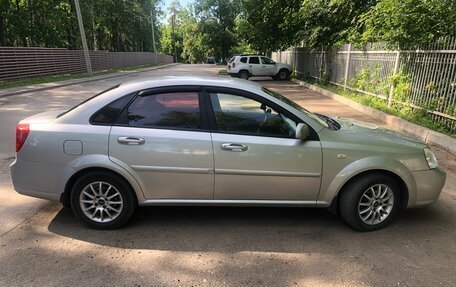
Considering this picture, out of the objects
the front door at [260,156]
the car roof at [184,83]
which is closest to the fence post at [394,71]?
the car roof at [184,83]

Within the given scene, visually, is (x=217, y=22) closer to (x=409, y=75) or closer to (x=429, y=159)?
(x=409, y=75)

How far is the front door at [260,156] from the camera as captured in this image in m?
3.71

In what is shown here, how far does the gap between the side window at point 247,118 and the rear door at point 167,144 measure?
198mm

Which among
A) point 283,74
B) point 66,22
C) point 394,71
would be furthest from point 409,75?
point 66,22

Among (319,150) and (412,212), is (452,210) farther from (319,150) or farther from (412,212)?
(319,150)

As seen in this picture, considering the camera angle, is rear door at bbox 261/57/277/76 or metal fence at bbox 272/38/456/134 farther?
rear door at bbox 261/57/277/76

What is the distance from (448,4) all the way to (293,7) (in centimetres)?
1701

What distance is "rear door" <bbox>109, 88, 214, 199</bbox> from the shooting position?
370 centimetres

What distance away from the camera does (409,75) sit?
10.2 metres

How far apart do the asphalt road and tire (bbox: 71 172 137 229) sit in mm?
132

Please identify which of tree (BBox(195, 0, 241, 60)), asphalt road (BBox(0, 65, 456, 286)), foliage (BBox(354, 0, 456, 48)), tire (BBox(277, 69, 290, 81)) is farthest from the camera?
tree (BBox(195, 0, 241, 60))

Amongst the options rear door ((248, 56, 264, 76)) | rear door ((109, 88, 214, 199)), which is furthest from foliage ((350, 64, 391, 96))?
rear door ((248, 56, 264, 76))

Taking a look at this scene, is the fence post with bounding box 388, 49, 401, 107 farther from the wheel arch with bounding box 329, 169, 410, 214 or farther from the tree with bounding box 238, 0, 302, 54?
→ the tree with bounding box 238, 0, 302, 54

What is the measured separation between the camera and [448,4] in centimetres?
899
